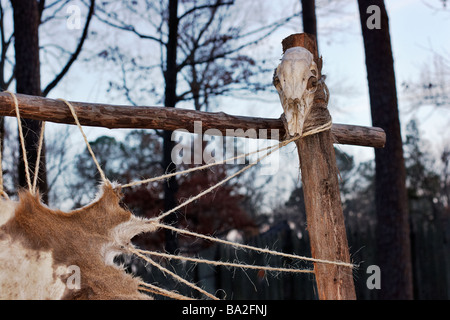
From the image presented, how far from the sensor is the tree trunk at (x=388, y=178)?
545 centimetres

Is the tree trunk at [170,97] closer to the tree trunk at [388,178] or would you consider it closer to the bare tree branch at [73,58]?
the bare tree branch at [73,58]

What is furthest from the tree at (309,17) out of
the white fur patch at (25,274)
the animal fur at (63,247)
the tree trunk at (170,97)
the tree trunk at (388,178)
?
the white fur patch at (25,274)

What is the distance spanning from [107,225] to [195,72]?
701 cm

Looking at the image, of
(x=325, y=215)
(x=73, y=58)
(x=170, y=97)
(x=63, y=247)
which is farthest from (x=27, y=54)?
(x=325, y=215)

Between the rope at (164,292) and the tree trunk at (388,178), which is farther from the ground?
the tree trunk at (388,178)

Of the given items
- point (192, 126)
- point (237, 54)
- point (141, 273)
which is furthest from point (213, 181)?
point (192, 126)

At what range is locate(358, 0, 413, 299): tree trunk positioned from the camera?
5.45 meters

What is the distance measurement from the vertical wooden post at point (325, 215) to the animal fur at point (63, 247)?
708 millimetres

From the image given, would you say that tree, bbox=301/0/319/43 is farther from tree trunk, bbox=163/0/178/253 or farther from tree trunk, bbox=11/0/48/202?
tree trunk, bbox=11/0/48/202

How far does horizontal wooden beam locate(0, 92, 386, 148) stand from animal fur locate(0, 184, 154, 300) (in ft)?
1.08

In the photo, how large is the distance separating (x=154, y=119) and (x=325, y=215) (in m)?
0.84

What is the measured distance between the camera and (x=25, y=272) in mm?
1729

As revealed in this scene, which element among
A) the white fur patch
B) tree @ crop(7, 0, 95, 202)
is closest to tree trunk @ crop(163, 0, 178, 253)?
tree @ crop(7, 0, 95, 202)

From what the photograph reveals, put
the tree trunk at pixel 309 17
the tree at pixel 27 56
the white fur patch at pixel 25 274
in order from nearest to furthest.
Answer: the white fur patch at pixel 25 274
the tree at pixel 27 56
the tree trunk at pixel 309 17
